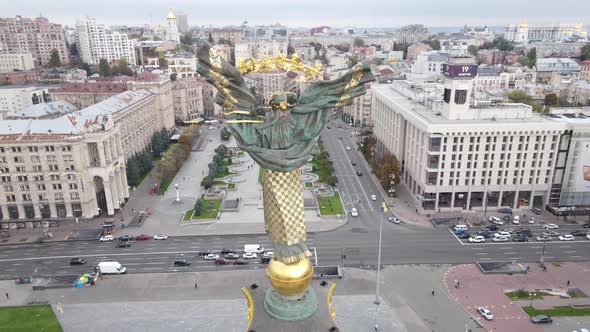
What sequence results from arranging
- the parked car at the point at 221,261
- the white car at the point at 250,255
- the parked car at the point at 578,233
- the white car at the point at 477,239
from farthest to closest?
1. the parked car at the point at 578,233
2. the white car at the point at 477,239
3. the white car at the point at 250,255
4. the parked car at the point at 221,261

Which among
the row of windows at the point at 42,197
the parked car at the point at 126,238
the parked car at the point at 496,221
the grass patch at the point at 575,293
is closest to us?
the grass patch at the point at 575,293

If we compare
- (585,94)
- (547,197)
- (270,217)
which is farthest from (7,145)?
(585,94)

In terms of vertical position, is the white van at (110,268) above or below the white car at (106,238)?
above

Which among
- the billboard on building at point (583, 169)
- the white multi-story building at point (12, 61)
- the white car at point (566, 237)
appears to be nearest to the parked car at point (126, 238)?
the white car at point (566, 237)

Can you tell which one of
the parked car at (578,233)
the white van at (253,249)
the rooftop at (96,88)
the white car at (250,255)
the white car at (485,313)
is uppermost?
the rooftop at (96,88)

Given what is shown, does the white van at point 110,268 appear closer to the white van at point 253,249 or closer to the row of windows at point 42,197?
the white van at point 253,249

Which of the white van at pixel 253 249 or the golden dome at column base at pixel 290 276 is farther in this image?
the white van at pixel 253 249

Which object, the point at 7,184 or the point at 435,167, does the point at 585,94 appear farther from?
the point at 7,184

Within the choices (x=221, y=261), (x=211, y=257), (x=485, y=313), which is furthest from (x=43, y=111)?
(x=485, y=313)
